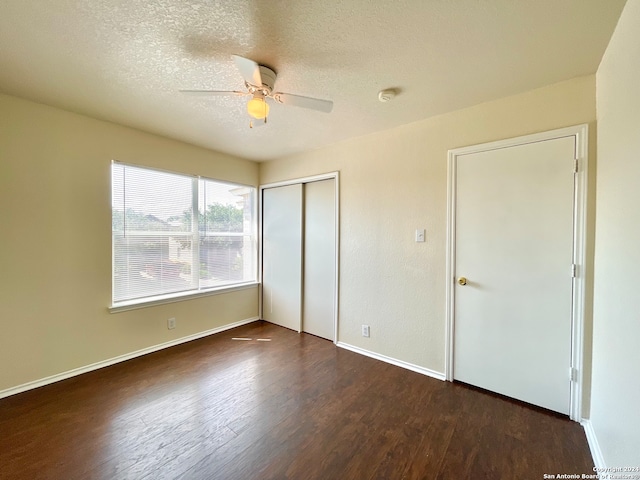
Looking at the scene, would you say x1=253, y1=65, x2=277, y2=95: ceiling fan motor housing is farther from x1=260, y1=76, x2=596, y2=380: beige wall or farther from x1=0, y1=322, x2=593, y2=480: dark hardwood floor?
x1=0, y1=322, x2=593, y2=480: dark hardwood floor

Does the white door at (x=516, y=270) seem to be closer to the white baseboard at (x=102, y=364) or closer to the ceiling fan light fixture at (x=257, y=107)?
the ceiling fan light fixture at (x=257, y=107)

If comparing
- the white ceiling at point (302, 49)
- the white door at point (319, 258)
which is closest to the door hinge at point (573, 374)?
the white ceiling at point (302, 49)

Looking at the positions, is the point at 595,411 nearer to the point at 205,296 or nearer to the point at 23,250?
the point at 205,296

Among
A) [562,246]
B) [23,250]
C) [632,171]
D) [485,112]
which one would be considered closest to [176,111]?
[23,250]

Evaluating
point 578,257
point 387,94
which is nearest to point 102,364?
point 387,94

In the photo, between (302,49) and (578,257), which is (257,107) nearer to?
(302,49)

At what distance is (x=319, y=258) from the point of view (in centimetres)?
348

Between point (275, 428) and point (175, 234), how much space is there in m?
2.41

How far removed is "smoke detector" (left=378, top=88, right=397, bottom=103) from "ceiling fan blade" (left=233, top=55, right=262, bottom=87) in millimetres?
941

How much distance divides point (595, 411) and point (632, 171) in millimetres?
1514

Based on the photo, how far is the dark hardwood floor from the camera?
1495mm

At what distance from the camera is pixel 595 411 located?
1.66 m

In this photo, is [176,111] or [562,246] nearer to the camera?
[562,246]

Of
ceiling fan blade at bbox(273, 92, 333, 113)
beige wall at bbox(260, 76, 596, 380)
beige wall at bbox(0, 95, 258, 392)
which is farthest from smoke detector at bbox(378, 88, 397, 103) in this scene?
beige wall at bbox(0, 95, 258, 392)
